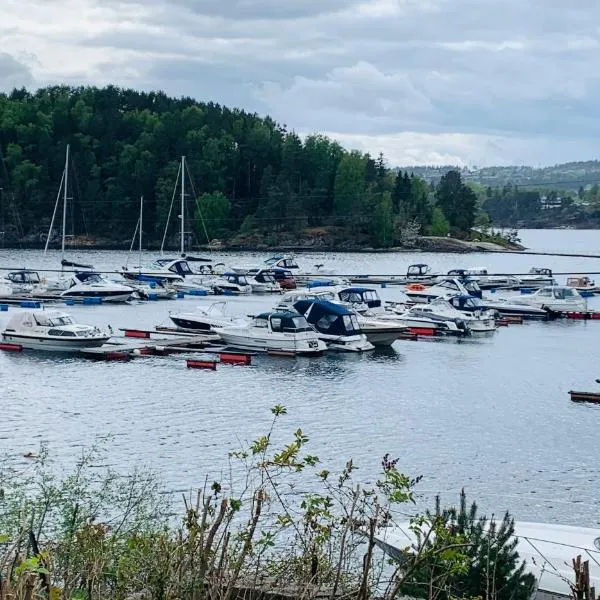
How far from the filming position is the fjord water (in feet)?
85.0

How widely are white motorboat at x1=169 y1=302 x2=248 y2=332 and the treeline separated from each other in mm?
89903

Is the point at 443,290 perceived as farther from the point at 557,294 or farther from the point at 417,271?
the point at 417,271

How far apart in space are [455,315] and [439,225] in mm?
95359

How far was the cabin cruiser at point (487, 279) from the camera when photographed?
85312 mm

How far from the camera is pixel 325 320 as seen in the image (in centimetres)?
4712

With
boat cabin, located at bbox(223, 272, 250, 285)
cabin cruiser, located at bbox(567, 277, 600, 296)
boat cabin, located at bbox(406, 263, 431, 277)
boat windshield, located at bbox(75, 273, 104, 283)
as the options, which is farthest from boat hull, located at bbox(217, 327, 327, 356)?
boat cabin, located at bbox(406, 263, 431, 277)

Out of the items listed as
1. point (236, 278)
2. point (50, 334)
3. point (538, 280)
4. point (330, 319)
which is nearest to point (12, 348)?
point (50, 334)

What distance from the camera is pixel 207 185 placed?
155 metres

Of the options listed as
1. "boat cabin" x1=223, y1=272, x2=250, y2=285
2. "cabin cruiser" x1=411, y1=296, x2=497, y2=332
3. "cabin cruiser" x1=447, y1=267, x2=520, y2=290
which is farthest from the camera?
"cabin cruiser" x1=447, y1=267, x2=520, y2=290

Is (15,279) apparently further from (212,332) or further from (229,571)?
(229,571)

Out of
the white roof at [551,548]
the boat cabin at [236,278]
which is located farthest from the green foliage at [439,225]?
the white roof at [551,548]

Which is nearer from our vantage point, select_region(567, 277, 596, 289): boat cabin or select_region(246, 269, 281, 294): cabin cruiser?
select_region(246, 269, 281, 294): cabin cruiser

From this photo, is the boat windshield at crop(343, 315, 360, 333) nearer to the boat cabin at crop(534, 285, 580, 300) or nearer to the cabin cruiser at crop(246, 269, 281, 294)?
the boat cabin at crop(534, 285, 580, 300)

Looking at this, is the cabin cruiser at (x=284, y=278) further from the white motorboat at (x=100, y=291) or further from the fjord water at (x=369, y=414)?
the fjord water at (x=369, y=414)
